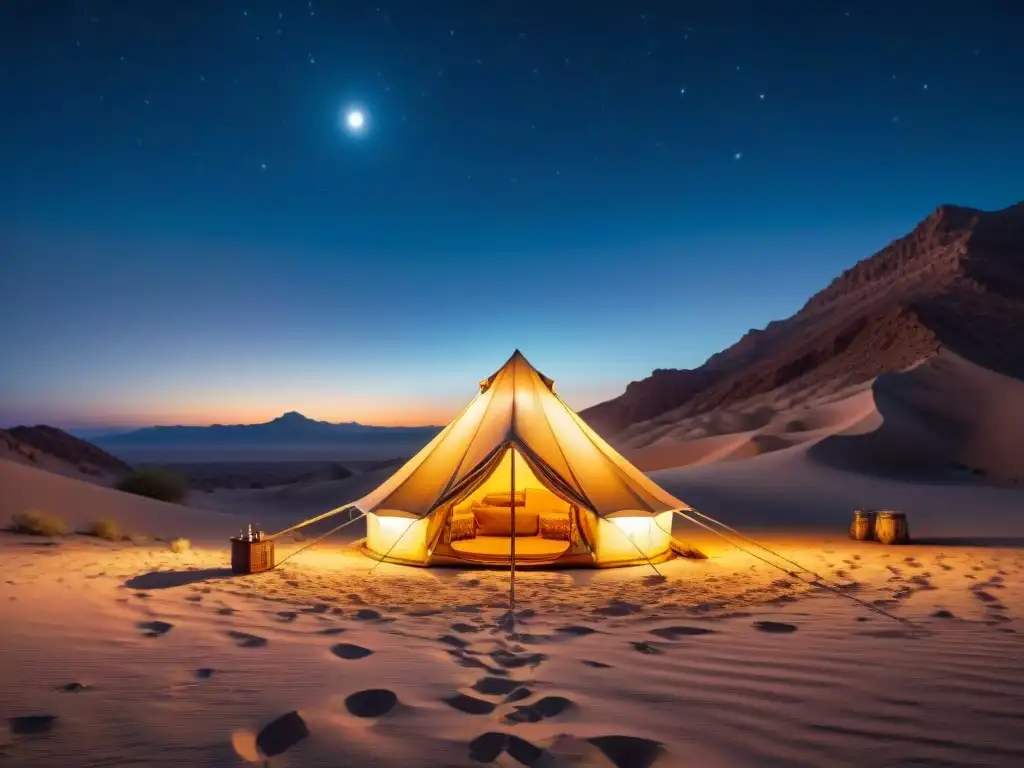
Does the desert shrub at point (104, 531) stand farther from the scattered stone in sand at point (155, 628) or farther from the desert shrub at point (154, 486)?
the desert shrub at point (154, 486)

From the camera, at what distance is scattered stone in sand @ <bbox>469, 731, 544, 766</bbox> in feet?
8.84

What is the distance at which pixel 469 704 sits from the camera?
126 inches

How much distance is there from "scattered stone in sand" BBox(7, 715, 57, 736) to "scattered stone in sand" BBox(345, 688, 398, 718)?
116 cm

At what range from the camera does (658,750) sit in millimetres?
2725

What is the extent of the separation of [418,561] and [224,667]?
3.71 metres

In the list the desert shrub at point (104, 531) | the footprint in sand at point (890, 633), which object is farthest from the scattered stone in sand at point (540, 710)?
the desert shrub at point (104, 531)

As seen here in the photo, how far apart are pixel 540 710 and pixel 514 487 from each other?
4.05 meters

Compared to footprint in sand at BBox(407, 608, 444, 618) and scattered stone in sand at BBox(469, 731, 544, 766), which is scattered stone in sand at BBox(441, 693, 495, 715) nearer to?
scattered stone in sand at BBox(469, 731, 544, 766)

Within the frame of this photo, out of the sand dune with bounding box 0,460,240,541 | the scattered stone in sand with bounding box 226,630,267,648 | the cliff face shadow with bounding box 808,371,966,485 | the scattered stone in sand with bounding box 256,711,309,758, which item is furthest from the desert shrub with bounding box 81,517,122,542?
the cliff face shadow with bounding box 808,371,966,485

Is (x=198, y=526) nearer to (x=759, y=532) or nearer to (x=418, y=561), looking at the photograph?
(x=418, y=561)

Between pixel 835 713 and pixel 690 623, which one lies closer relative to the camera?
pixel 835 713

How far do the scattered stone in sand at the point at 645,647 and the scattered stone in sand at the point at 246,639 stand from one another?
213cm

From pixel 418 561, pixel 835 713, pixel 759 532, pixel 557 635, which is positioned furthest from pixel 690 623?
pixel 759 532

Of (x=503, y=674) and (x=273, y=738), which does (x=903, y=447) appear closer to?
(x=503, y=674)
